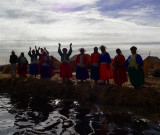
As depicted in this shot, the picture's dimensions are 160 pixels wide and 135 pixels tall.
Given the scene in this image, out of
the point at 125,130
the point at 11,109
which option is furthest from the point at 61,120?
the point at 11,109

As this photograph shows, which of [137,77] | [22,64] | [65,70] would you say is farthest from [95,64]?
[22,64]

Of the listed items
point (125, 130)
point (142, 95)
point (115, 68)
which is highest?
point (115, 68)

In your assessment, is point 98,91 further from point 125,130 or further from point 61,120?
point 125,130

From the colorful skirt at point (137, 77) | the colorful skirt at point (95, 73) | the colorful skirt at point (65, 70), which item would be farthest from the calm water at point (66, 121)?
the colorful skirt at point (65, 70)

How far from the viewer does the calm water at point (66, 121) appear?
662cm

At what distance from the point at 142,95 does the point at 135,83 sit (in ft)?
3.04

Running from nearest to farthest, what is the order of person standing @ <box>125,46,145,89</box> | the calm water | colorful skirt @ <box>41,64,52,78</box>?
the calm water < person standing @ <box>125,46,145,89</box> < colorful skirt @ <box>41,64,52,78</box>

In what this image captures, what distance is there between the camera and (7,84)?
47.8 feet

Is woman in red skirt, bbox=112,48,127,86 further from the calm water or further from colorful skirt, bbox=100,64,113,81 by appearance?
the calm water

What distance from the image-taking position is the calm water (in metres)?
6.62

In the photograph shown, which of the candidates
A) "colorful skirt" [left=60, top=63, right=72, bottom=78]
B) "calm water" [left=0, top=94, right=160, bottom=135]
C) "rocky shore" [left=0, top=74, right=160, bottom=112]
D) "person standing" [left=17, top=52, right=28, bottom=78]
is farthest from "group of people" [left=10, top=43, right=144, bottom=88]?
"calm water" [left=0, top=94, right=160, bottom=135]

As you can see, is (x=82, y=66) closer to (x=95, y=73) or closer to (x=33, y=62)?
(x=95, y=73)

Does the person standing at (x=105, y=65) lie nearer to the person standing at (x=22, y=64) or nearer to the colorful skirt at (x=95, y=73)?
the colorful skirt at (x=95, y=73)

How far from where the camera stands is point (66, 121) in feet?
25.0
